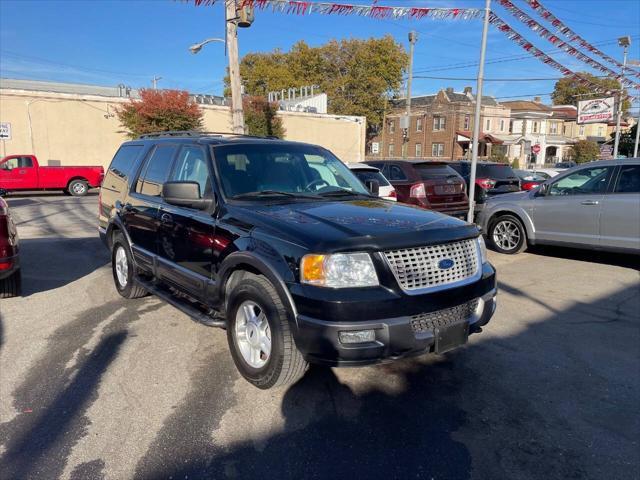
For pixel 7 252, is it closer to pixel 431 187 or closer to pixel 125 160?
pixel 125 160

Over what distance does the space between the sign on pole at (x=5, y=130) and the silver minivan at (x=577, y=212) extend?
23.3 m

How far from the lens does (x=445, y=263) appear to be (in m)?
3.34

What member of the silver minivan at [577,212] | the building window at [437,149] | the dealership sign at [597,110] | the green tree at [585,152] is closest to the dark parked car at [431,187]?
the silver minivan at [577,212]

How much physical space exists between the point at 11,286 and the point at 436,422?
516 centimetres

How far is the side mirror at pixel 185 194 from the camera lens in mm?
3799

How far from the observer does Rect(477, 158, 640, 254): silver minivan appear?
721cm

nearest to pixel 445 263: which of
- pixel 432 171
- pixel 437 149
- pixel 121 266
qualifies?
pixel 121 266

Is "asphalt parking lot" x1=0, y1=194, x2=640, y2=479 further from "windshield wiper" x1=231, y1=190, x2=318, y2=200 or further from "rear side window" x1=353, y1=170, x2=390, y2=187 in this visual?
"rear side window" x1=353, y1=170, x2=390, y2=187

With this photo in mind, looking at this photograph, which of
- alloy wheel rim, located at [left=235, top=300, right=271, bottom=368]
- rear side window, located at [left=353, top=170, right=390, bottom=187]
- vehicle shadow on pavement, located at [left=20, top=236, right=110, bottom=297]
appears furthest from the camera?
rear side window, located at [left=353, top=170, right=390, bottom=187]

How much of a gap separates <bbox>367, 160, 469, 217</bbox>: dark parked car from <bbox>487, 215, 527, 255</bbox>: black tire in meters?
0.91

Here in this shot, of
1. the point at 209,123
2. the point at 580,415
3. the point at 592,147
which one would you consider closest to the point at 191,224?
the point at 580,415

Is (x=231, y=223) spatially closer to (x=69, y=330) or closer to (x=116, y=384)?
(x=116, y=384)

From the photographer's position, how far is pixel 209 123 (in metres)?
29.0

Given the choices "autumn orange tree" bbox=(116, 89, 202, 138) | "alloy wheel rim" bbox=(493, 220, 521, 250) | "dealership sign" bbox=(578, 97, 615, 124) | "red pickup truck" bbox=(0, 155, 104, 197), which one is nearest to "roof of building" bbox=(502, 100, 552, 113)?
"dealership sign" bbox=(578, 97, 615, 124)
